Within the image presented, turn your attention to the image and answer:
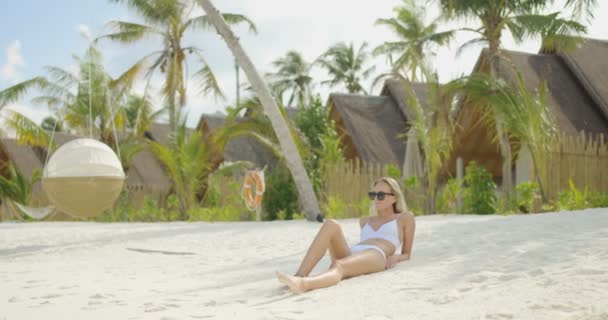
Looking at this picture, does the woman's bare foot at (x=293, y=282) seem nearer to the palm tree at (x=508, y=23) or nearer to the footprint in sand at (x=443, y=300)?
the footprint in sand at (x=443, y=300)

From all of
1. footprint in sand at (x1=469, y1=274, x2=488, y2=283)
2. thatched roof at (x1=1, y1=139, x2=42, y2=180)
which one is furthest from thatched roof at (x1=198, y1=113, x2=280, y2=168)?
footprint in sand at (x1=469, y1=274, x2=488, y2=283)

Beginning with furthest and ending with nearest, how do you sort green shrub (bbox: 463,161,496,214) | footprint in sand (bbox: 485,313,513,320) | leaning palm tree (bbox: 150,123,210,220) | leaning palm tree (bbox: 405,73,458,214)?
1. leaning palm tree (bbox: 150,123,210,220)
2. leaning palm tree (bbox: 405,73,458,214)
3. green shrub (bbox: 463,161,496,214)
4. footprint in sand (bbox: 485,313,513,320)

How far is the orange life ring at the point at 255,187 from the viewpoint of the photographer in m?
11.9

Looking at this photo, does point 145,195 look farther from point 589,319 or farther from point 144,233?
point 589,319

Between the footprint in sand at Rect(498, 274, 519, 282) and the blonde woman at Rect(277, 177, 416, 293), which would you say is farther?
the blonde woman at Rect(277, 177, 416, 293)

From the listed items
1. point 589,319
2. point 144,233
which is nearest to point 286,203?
point 144,233

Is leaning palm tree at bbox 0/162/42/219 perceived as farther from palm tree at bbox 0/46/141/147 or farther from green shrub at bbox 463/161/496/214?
green shrub at bbox 463/161/496/214

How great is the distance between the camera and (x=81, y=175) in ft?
27.6

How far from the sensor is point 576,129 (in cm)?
1485

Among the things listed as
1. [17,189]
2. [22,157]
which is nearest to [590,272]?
[17,189]

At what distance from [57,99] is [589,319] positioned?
17.1 m

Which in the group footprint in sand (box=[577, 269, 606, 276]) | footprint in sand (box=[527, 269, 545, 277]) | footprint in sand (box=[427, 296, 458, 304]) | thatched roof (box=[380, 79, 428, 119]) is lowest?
footprint in sand (box=[427, 296, 458, 304])

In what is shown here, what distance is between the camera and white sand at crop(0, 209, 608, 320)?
354 cm

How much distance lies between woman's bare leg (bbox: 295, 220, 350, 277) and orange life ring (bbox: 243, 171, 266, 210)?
23.9 ft
